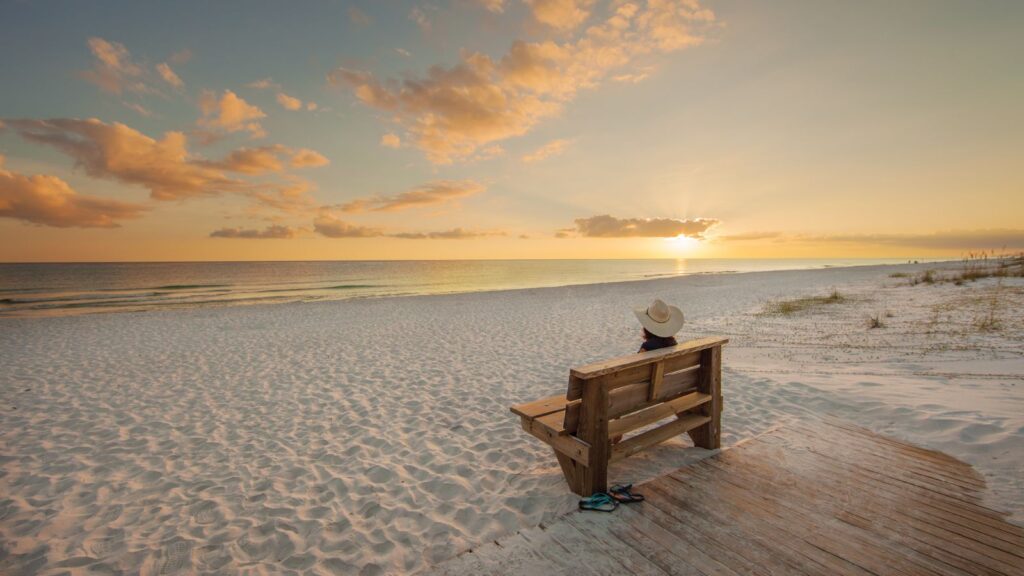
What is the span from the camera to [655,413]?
434cm

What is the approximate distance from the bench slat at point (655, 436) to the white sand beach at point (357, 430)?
0.42 m

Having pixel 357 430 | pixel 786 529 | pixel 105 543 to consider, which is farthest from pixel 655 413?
pixel 105 543

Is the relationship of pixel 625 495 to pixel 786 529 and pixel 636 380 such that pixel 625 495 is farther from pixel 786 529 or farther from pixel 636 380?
pixel 786 529

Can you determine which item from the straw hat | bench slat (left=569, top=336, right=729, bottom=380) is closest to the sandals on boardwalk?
bench slat (left=569, top=336, right=729, bottom=380)

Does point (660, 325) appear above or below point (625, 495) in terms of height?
above

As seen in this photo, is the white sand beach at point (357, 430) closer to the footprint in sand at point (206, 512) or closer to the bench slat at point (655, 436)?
the footprint in sand at point (206, 512)

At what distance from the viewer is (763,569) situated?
9.26 feet

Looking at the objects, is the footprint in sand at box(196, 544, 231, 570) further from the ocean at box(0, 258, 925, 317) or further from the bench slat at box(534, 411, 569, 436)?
the ocean at box(0, 258, 925, 317)

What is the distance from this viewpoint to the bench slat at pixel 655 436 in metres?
3.97

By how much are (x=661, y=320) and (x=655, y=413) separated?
1143 millimetres

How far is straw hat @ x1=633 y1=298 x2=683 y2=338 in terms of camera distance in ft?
16.0

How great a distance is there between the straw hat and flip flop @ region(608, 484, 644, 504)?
5.86 ft

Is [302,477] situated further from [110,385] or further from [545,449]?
[110,385]

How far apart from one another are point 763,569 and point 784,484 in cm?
132
